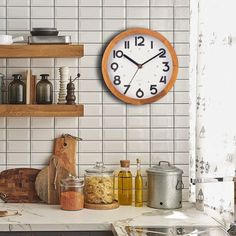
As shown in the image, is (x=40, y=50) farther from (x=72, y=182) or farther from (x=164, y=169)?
(x=164, y=169)

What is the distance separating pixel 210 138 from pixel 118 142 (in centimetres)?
55

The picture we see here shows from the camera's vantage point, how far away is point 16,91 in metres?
3.17

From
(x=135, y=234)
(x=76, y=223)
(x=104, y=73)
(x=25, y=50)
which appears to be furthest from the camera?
(x=104, y=73)

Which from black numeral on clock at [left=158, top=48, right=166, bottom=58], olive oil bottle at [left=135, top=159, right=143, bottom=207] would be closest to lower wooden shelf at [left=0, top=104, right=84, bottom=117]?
olive oil bottle at [left=135, top=159, right=143, bottom=207]

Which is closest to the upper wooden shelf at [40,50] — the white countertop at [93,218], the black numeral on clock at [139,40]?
the black numeral on clock at [139,40]

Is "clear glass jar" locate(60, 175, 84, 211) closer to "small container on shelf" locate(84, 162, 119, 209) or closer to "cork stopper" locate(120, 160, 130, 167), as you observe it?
"small container on shelf" locate(84, 162, 119, 209)

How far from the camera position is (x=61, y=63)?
3309 millimetres

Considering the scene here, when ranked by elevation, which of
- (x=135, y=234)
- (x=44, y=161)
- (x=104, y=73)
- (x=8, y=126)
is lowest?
(x=135, y=234)

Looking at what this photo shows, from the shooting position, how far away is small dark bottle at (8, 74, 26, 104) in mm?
3164

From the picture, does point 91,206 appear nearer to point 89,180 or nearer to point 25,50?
point 89,180

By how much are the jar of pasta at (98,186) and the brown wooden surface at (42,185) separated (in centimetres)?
25

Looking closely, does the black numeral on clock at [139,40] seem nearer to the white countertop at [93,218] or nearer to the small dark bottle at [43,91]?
the small dark bottle at [43,91]

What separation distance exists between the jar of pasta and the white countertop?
0.23ft

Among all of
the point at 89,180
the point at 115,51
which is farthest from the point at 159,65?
the point at 89,180
